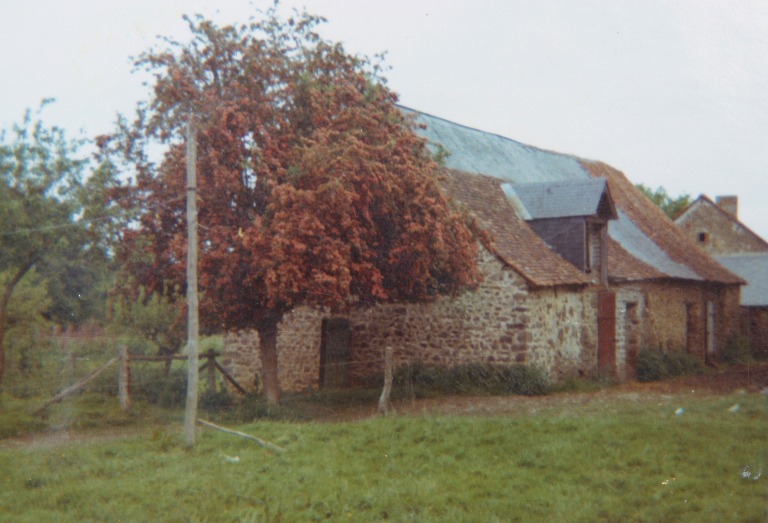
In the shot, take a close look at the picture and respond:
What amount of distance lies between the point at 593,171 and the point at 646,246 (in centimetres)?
550

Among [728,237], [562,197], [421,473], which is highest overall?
[728,237]

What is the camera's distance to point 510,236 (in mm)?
18344

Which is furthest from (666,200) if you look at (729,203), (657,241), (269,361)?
(269,361)

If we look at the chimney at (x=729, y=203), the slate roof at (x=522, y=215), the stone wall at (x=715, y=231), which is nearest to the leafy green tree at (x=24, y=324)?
the slate roof at (x=522, y=215)

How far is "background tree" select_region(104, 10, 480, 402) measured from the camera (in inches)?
476

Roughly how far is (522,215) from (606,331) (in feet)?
12.4

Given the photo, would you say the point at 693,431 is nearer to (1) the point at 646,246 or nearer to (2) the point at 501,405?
(2) the point at 501,405

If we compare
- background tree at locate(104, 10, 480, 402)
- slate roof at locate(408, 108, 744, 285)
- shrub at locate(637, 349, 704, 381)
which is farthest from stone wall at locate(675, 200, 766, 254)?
background tree at locate(104, 10, 480, 402)

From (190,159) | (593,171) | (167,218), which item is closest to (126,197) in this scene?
(167,218)

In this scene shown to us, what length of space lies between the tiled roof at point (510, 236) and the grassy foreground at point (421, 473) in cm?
595

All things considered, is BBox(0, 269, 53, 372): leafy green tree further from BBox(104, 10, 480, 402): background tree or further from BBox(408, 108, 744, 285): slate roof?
BBox(408, 108, 744, 285): slate roof

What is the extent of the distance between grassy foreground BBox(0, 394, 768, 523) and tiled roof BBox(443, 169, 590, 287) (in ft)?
19.5

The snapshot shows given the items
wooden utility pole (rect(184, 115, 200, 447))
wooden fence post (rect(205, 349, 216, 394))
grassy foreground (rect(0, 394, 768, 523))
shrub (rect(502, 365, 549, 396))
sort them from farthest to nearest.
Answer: shrub (rect(502, 365, 549, 396)) < wooden fence post (rect(205, 349, 216, 394)) < wooden utility pole (rect(184, 115, 200, 447)) < grassy foreground (rect(0, 394, 768, 523))

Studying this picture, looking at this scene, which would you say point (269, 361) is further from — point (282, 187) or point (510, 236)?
point (510, 236)
